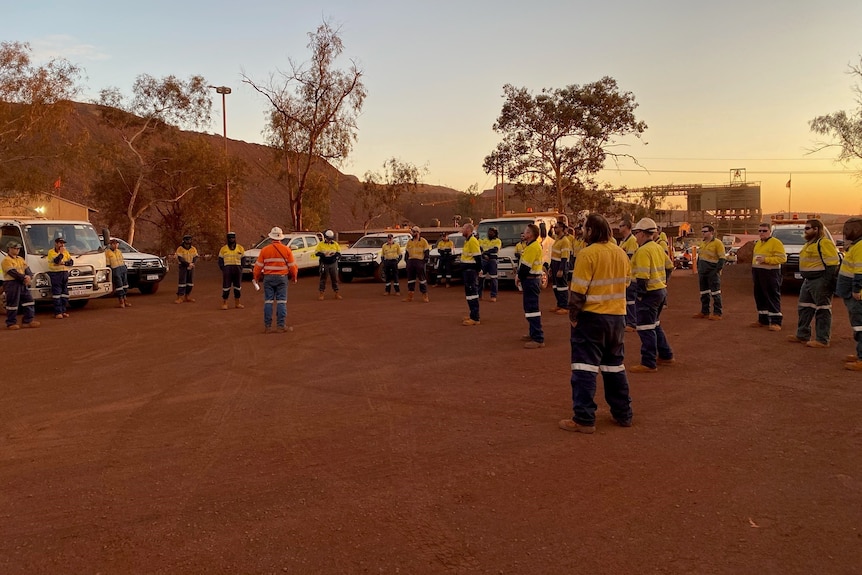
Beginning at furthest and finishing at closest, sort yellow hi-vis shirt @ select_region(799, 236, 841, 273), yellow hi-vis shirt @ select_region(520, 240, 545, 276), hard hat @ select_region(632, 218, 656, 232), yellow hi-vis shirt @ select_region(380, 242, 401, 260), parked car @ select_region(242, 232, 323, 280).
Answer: parked car @ select_region(242, 232, 323, 280) < yellow hi-vis shirt @ select_region(380, 242, 401, 260) < yellow hi-vis shirt @ select_region(520, 240, 545, 276) < yellow hi-vis shirt @ select_region(799, 236, 841, 273) < hard hat @ select_region(632, 218, 656, 232)

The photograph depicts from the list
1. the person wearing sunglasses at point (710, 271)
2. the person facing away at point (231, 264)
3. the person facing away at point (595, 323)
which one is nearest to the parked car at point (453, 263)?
the person facing away at point (231, 264)

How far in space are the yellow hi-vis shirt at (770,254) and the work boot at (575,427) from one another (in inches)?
269

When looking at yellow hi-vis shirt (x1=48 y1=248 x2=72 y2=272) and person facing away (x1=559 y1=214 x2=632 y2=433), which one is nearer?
person facing away (x1=559 y1=214 x2=632 y2=433)

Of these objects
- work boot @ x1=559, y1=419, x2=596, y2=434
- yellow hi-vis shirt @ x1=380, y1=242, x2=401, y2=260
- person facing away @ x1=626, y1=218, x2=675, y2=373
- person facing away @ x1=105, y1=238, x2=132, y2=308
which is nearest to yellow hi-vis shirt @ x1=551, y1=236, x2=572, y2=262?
person facing away @ x1=626, y1=218, x2=675, y2=373

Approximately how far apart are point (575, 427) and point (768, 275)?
7.18 m

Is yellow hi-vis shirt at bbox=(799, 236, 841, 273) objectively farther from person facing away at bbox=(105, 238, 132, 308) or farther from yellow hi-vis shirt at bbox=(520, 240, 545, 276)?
person facing away at bbox=(105, 238, 132, 308)

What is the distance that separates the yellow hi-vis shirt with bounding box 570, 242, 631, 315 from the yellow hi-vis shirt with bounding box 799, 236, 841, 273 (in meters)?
5.43

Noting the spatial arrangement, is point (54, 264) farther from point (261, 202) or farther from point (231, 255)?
point (261, 202)

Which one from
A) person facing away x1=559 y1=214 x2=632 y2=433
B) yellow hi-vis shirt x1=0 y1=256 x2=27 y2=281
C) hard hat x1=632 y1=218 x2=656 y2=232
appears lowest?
person facing away x1=559 y1=214 x2=632 y2=433

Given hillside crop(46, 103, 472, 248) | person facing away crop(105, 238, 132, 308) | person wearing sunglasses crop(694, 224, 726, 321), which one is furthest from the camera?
hillside crop(46, 103, 472, 248)

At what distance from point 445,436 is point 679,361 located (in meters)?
4.56

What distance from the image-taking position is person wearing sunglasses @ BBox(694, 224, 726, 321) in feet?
40.9

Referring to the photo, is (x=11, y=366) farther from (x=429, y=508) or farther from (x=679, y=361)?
(x=679, y=361)

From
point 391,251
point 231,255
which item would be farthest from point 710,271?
point 231,255
